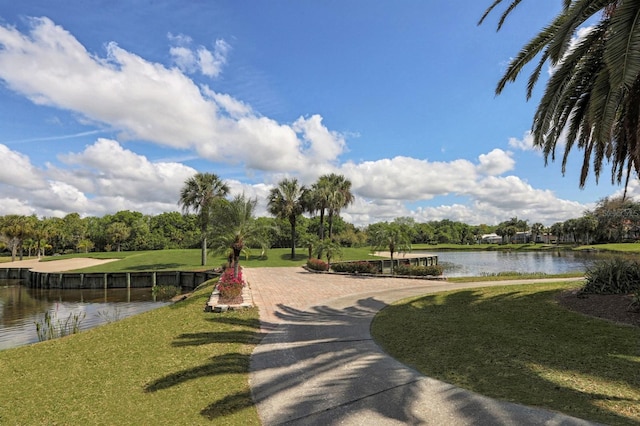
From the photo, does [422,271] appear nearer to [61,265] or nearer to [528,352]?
[528,352]

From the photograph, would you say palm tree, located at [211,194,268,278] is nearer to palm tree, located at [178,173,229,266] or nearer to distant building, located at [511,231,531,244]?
palm tree, located at [178,173,229,266]

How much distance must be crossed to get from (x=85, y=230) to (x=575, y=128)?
94.9 m

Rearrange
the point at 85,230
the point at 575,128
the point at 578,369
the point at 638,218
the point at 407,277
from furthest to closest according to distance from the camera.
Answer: the point at 85,230 → the point at 638,218 → the point at 407,277 → the point at 575,128 → the point at 578,369

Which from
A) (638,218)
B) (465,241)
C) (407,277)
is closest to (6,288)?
(407,277)

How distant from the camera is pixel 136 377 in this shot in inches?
255

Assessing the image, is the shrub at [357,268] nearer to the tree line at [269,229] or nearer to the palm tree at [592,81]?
the tree line at [269,229]

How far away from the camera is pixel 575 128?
34.7 ft

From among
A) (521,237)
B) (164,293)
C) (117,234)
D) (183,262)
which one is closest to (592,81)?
(164,293)

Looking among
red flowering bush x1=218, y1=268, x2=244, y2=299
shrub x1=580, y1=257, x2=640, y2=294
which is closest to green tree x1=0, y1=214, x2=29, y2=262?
red flowering bush x1=218, y1=268, x2=244, y2=299

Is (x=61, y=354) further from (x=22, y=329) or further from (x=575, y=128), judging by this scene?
(x=575, y=128)

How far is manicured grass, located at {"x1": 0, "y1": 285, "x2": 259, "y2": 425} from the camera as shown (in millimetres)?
5047

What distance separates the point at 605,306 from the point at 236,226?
1439 cm

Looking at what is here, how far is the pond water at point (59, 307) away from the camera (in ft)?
51.7

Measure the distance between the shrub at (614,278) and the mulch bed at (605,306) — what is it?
0.38 m
